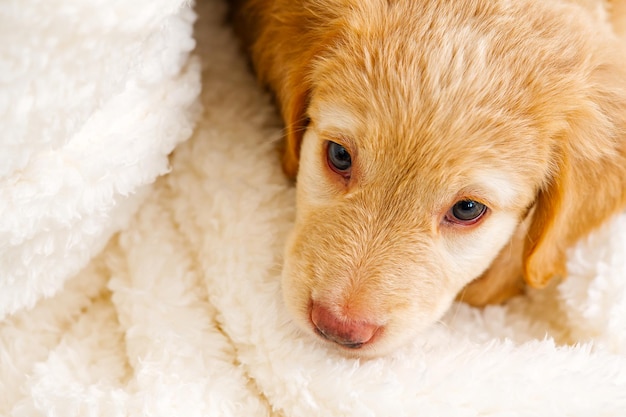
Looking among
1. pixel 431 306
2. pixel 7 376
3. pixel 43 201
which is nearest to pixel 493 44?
pixel 431 306

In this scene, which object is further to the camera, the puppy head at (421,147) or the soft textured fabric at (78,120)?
the puppy head at (421,147)

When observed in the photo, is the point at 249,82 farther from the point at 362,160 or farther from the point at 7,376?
the point at 7,376

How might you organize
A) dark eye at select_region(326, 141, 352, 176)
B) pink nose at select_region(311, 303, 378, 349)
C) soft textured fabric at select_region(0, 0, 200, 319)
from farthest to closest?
dark eye at select_region(326, 141, 352, 176) → pink nose at select_region(311, 303, 378, 349) → soft textured fabric at select_region(0, 0, 200, 319)

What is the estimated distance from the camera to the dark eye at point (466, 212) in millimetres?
1349

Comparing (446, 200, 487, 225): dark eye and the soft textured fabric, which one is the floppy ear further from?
the soft textured fabric

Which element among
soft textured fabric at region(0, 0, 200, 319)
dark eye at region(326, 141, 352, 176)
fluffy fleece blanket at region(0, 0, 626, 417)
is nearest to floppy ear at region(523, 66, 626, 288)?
fluffy fleece blanket at region(0, 0, 626, 417)

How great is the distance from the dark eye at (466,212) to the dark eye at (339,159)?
0.22 m

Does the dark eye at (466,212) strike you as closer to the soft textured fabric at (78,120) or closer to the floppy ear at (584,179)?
the floppy ear at (584,179)

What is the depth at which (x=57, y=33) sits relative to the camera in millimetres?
1048

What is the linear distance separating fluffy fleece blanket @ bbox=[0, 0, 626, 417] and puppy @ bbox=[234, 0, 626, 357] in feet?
0.35

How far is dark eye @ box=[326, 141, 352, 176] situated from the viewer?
1.38 m

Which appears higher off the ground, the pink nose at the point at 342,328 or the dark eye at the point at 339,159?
the dark eye at the point at 339,159

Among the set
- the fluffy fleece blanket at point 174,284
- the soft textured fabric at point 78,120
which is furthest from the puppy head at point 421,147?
the soft textured fabric at point 78,120

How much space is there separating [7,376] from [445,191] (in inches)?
35.4
